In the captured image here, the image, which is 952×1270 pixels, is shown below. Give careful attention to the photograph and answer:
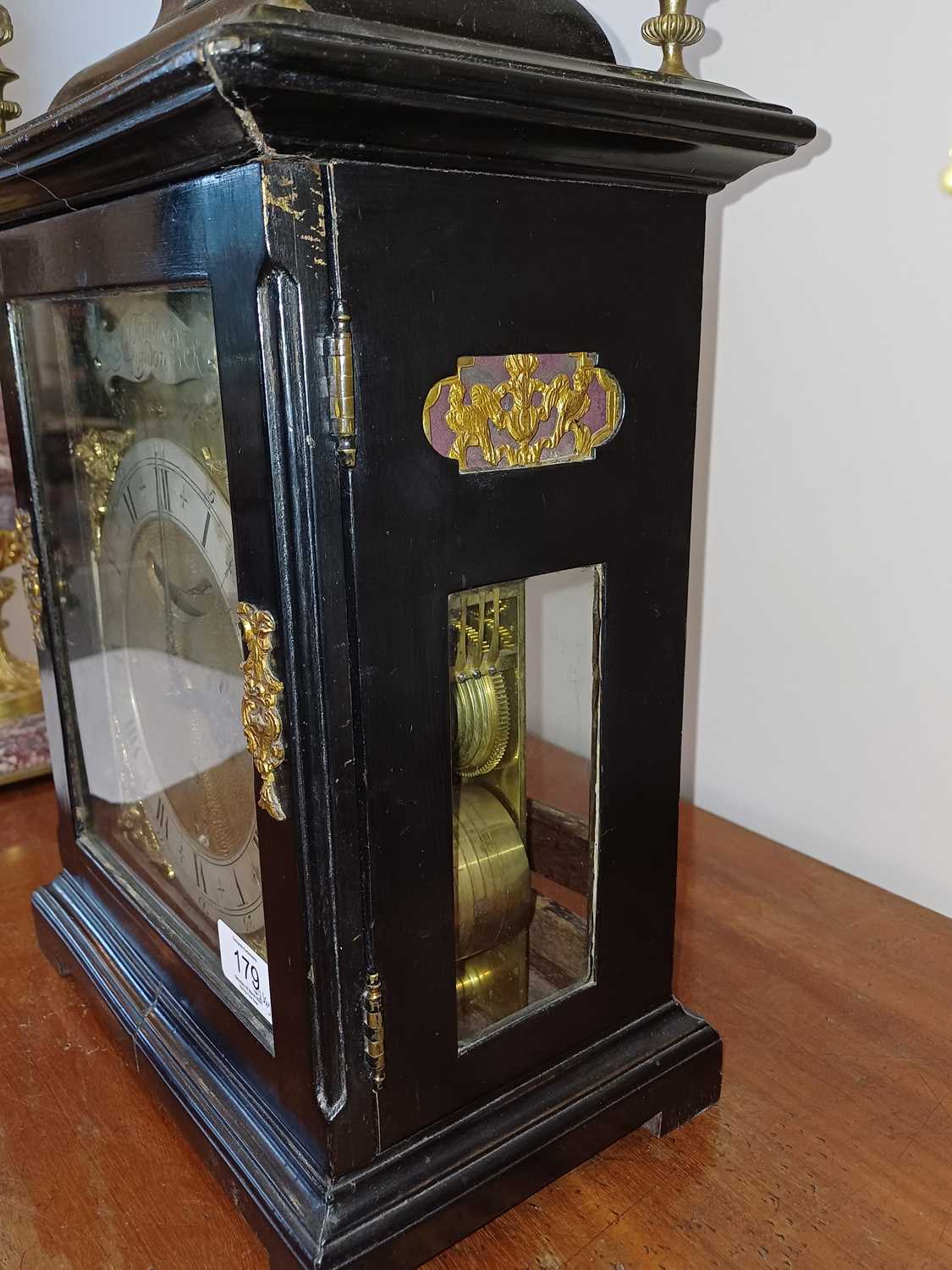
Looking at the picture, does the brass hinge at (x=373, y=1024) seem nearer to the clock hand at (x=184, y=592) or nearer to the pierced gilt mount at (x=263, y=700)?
the pierced gilt mount at (x=263, y=700)

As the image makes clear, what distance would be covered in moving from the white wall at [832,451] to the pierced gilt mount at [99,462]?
73 cm

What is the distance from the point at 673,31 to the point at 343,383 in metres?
0.32

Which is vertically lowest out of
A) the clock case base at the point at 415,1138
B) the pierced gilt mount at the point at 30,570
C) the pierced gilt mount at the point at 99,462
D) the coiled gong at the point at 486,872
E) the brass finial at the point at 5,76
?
the clock case base at the point at 415,1138

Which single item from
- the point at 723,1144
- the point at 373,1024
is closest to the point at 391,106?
the point at 373,1024

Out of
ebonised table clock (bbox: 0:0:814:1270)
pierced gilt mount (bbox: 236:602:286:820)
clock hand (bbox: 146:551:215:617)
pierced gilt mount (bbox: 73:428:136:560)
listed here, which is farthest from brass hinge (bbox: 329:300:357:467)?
pierced gilt mount (bbox: 73:428:136:560)

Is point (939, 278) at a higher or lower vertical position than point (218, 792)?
higher

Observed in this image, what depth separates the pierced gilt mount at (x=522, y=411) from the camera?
2.02 feet

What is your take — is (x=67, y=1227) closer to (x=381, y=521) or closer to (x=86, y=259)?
(x=381, y=521)

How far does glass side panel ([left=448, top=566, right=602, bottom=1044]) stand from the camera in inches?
28.2

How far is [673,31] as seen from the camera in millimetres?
659

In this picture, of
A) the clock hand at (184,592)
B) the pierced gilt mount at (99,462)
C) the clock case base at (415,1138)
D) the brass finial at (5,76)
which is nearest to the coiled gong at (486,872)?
the clock case base at (415,1138)

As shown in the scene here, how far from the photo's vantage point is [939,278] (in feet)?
3.34

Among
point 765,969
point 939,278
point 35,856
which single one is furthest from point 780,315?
point 35,856

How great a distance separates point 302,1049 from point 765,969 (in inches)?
20.7
